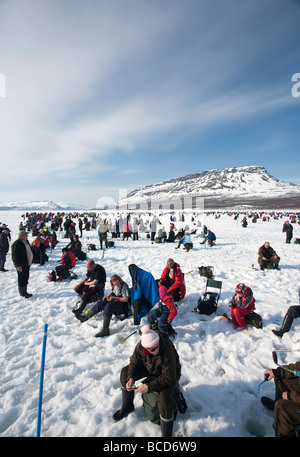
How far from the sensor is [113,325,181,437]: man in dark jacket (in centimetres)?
248

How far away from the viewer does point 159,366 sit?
2695 millimetres

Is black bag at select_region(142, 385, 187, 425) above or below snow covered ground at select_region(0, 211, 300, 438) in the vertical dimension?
above

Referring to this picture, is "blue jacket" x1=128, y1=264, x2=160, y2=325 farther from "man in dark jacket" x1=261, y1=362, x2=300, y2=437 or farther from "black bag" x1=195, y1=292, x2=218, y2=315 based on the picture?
"man in dark jacket" x1=261, y1=362, x2=300, y2=437

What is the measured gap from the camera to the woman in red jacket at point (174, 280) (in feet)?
19.4

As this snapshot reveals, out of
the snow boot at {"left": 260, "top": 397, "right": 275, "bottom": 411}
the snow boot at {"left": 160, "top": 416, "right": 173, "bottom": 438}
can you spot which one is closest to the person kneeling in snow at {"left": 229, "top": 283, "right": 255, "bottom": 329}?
the snow boot at {"left": 260, "top": 397, "right": 275, "bottom": 411}

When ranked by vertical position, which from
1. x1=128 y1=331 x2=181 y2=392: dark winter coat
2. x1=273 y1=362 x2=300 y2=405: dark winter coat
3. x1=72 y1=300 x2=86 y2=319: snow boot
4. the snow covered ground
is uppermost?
x1=128 y1=331 x2=181 y2=392: dark winter coat

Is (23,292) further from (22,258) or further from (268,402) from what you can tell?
(268,402)

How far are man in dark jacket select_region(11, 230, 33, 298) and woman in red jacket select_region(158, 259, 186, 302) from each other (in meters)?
4.32

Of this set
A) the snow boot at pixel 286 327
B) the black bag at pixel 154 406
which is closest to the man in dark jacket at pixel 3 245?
the black bag at pixel 154 406

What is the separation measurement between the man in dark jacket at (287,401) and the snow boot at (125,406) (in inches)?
73.0

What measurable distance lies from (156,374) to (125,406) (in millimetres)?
674

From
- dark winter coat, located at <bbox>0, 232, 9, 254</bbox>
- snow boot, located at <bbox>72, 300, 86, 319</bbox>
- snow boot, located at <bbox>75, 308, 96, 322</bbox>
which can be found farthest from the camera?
dark winter coat, located at <bbox>0, 232, 9, 254</bbox>

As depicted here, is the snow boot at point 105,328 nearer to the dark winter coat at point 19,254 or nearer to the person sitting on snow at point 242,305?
the person sitting on snow at point 242,305
